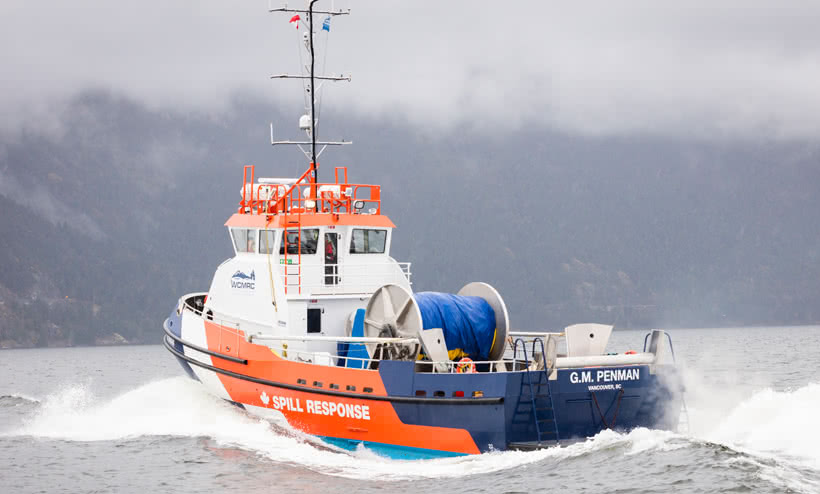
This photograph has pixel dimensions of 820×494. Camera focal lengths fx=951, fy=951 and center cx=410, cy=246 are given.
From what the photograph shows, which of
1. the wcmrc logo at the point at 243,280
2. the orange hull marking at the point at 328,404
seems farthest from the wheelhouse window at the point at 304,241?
the orange hull marking at the point at 328,404

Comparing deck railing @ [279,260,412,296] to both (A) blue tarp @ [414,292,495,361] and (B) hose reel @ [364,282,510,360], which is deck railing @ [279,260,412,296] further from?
(A) blue tarp @ [414,292,495,361]

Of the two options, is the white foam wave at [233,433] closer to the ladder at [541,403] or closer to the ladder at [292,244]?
the ladder at [541,403]

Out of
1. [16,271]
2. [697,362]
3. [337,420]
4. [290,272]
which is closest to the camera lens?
[337,420]

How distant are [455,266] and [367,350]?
152 meters

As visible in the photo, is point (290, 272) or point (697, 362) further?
point (697, 362)

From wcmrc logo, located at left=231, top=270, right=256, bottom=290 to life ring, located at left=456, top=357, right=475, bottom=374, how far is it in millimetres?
5596

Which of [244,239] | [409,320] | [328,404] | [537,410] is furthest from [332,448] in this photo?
[244,239]

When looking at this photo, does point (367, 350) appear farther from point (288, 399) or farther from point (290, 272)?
point (290, 272)

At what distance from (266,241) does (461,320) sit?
497 centimetres

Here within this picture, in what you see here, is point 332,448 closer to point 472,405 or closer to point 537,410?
point 472,405

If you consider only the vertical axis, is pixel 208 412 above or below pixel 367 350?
below

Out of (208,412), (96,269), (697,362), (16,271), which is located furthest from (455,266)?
Answer: (208,412)

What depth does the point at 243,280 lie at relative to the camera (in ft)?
66.5

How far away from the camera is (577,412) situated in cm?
1527
